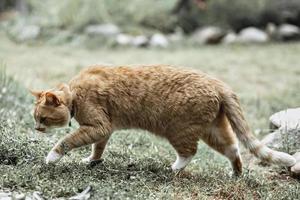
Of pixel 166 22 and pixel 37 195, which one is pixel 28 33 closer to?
pixel 166 22

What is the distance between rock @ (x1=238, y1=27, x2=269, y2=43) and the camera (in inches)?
455

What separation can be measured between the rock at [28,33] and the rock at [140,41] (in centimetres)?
211

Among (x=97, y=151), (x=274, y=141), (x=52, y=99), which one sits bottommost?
(x=274, y=141)

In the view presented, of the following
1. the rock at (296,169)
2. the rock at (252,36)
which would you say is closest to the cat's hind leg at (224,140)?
the rock at (296,169)

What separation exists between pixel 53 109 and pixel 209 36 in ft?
24.4

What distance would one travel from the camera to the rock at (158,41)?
37.1 feet

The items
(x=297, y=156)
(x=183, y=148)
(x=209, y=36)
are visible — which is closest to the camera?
(x=183, y=148)

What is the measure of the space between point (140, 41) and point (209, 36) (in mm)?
1412

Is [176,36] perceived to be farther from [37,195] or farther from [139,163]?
[37,195]

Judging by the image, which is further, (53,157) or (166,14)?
(166,14)

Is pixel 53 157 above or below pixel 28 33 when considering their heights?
above

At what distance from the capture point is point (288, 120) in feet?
17.9

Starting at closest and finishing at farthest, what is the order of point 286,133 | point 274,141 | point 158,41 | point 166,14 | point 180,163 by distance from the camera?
point 180,163 → point 286,133 → point 274,141 → point 158,41 → point 166,14

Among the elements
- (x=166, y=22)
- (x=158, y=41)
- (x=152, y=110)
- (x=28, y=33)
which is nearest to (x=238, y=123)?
(x=152, y=110)
